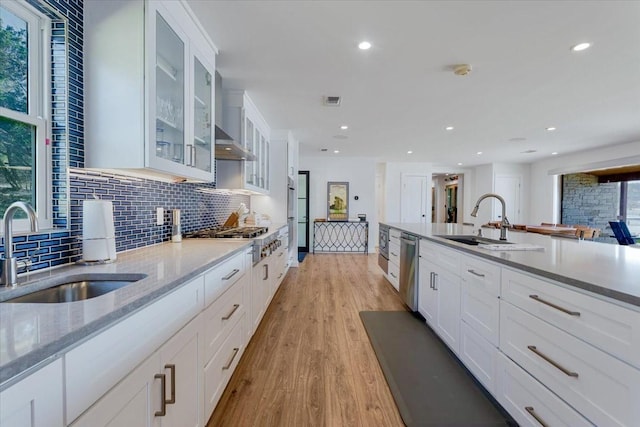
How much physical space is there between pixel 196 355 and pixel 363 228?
6749 millimetres

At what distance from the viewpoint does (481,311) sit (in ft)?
5.89

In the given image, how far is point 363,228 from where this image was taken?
25.7 feet

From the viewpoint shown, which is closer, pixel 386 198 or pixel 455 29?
pixel 455 29

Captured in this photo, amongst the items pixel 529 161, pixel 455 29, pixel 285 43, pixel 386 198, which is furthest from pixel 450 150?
pixel 285 43

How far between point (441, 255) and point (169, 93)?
7.44 ft

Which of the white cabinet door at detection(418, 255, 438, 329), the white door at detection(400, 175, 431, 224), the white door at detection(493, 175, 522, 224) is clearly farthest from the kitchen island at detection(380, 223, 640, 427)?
the white door at detection(493, 175, 522, 224)

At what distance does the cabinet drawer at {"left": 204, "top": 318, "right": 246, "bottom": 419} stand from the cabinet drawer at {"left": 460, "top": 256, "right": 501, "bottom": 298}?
1.55m

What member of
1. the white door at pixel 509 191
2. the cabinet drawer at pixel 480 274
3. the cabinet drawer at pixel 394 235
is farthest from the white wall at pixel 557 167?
the cabinet drawer at pixel 480 274

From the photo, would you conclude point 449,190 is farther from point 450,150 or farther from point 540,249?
point 540,249

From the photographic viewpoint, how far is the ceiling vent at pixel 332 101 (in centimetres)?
341

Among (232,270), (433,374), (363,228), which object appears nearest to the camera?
(232,270)

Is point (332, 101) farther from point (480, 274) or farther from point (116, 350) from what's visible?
point (116, 350)

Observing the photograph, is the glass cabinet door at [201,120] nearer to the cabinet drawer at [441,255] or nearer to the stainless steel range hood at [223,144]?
the stainless steel range hood at [223,144]

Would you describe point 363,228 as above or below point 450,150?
below
